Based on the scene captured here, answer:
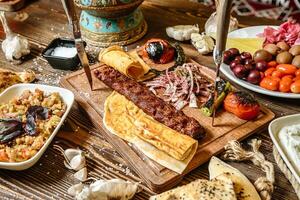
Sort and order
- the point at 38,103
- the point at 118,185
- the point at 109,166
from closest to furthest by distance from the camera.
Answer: the point at 118,185 < the point at 109,166 < the point at 38,103

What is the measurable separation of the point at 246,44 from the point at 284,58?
17cm

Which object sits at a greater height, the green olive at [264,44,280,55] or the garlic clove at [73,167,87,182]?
the green olive at [264,44,280,55]

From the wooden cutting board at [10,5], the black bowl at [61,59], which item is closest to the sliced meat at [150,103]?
the black bowl at [61,59]

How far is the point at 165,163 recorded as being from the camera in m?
1.00

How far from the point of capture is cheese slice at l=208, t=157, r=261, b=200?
3.01 feet

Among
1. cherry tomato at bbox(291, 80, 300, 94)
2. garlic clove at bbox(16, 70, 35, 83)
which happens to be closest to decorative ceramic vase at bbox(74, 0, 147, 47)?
garlic clove at bbox(16, 70, 35, 83)

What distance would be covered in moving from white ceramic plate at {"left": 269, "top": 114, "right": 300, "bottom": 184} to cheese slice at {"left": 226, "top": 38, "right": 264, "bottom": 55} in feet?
1.24

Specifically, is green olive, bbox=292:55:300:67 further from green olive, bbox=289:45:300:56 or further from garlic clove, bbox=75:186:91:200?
garlic clove, bbox=75:186:91:200

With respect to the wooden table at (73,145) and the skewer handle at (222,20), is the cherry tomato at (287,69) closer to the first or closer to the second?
the wooden table at (73,145)

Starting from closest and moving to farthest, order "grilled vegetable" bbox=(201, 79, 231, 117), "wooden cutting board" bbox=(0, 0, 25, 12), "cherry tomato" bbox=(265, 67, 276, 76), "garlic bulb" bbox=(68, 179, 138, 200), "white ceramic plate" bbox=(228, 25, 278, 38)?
"garlic bulb" bbox=(68, 179, 138, 200) → "grilled vegetable" bbox=(201, 79, 231, 117) → "cherry tomato" bbox=(265, 67, 276, 76) → "white ceramic plate" bbox=(228, 25, 278, 38) → "wooden cutting board" bbox=(0, 0, 25, 12)

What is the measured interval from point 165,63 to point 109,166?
18.4 inches

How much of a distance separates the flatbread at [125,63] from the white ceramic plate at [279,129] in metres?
0.45

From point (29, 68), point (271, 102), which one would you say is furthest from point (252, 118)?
point (29, 68)

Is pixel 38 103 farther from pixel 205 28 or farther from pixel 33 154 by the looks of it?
pixel 205 28
